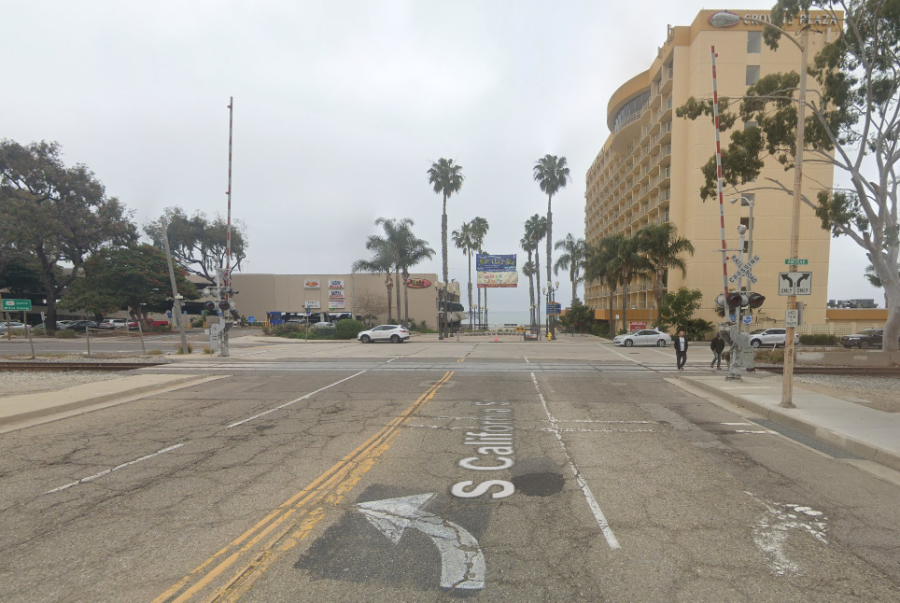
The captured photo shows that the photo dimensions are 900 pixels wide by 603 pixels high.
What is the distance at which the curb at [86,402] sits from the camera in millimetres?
8703

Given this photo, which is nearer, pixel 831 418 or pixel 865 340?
pixel 831 418

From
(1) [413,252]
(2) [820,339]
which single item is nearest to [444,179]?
(1) [413,252]

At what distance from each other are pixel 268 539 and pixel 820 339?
1750 inches

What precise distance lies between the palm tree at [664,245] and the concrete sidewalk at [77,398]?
34470mm

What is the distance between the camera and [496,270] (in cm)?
4638

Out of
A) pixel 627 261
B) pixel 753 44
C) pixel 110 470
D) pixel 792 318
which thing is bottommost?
pixel 110 470

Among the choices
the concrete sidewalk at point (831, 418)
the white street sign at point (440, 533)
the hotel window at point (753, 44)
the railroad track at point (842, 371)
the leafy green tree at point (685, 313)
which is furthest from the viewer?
the hotel window at point (753, 44)

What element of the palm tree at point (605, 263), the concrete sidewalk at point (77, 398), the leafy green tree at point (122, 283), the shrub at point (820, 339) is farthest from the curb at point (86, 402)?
the shrub at point (820, 339)

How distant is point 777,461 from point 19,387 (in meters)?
18.2

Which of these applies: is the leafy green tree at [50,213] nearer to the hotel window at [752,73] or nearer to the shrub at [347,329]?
the shrub at [347,329]

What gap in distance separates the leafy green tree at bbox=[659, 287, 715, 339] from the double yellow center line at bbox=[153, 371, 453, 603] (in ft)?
113

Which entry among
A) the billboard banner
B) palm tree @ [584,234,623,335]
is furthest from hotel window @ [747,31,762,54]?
the billboard banner

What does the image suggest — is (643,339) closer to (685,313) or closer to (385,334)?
(685,313)

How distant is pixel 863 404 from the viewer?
9.82m
